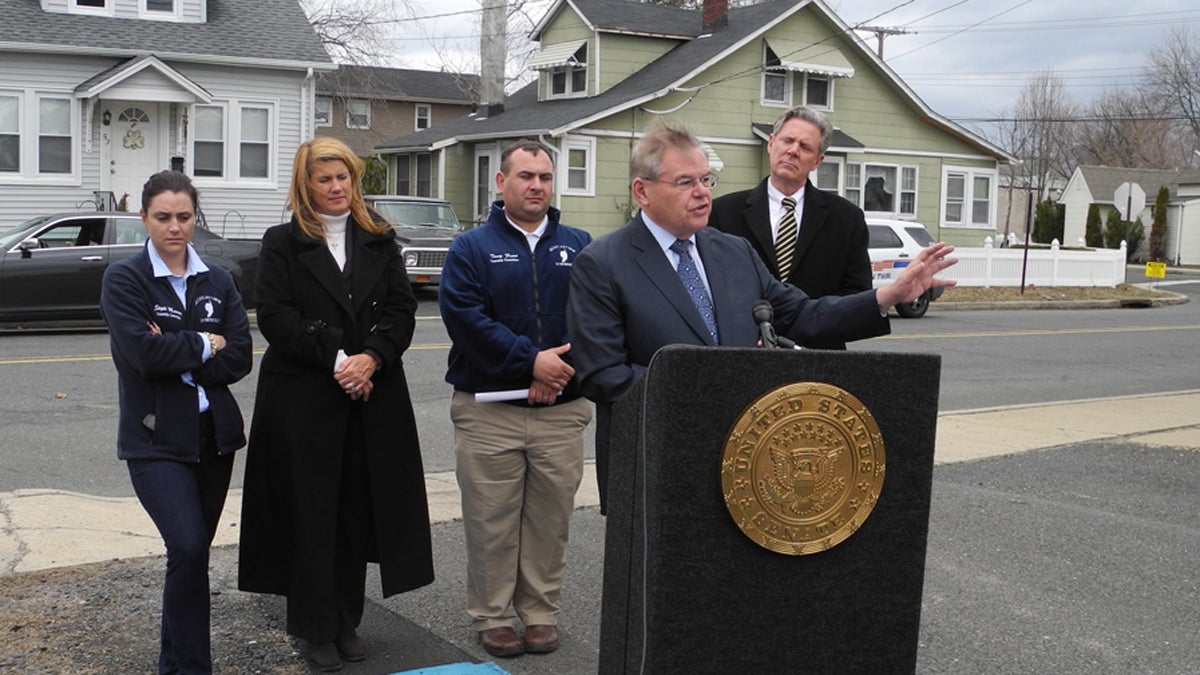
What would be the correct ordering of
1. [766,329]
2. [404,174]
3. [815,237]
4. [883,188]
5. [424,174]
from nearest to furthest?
[766,329] → [815,237] → [883,188] → [424,174] → [404,174]

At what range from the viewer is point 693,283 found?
12.4 feet

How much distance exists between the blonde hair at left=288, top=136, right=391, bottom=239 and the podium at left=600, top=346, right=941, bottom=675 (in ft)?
6.55

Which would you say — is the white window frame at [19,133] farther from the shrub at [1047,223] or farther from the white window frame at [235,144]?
the shrub at [1047,223]

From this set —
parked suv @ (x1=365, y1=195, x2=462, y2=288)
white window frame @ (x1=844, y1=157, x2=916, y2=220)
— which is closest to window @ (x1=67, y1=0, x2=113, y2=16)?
parked suv @ (x1=365, y1=195, x2=462, y2=288)

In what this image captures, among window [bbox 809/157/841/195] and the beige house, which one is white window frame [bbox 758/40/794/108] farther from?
the beige house

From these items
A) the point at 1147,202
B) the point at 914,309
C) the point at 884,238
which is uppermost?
the point at 1147,202

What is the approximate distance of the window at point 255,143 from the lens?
2580 centimetres

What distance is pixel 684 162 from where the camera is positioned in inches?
146

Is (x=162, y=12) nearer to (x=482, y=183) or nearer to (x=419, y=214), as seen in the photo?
(x=419, y=214)

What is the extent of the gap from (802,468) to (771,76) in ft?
102

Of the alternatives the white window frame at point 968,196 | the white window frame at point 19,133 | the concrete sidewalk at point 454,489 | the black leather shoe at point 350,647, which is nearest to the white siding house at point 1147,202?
the white window frame at point 968,196

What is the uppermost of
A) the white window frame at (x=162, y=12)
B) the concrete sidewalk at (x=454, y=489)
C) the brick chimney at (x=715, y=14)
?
the brick chimney at (x=715, y=14)

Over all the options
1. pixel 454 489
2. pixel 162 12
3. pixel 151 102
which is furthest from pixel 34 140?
pixel 454 489

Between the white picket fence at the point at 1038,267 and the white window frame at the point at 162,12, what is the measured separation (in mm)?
17036
